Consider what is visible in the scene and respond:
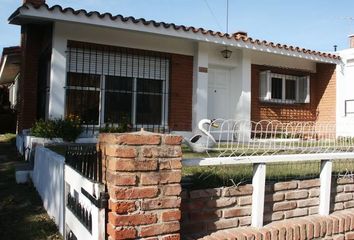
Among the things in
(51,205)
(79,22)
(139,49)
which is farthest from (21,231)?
(139,49)

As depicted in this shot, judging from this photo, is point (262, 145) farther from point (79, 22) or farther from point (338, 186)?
point (79, 22)

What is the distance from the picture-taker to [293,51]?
12125mm

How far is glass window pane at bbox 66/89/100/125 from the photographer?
32.3 feet

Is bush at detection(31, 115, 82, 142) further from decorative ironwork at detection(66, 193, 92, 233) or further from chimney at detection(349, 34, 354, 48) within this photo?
chimney at detection(349, 34, 354, 48)

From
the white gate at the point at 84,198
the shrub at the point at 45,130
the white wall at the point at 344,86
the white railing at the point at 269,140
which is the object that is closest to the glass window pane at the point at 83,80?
the shrub at the point at 45,130

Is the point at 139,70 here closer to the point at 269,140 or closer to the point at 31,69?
the point at 31,69

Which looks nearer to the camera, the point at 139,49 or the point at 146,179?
the point at 146,179

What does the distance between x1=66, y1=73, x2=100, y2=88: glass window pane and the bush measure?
111 centimetres

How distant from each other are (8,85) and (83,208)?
2444cm

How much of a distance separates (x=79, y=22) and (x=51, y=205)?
5.49 metres

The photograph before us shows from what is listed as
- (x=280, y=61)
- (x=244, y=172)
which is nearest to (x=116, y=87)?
(x=280, y=61)

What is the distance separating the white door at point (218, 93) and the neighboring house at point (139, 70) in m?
0.03

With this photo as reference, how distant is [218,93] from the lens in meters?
12.4

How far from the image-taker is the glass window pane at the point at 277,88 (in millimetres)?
13633
